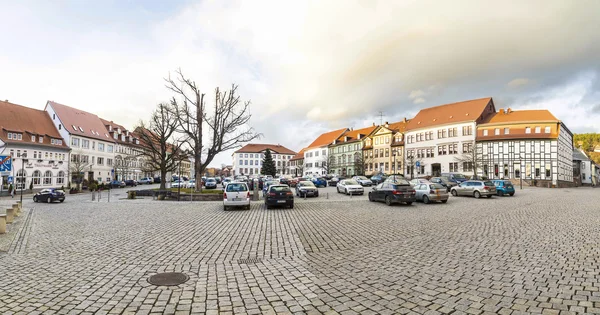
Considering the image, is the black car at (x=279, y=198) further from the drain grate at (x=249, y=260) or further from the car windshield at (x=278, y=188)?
the drain grate at (x=249, y=260)

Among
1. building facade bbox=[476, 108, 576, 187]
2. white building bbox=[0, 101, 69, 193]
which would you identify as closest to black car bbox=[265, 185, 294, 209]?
white building bbox=[0, 101, 69, 193]

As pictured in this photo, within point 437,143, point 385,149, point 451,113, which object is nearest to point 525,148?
point 437,143

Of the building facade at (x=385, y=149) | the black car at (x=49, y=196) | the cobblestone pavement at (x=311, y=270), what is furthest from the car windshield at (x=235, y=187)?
the building facade at (x=385, y=149)

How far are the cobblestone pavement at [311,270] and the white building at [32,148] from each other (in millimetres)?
44711

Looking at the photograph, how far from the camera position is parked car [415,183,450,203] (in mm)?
Answer: 20734

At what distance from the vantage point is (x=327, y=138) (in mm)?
98000

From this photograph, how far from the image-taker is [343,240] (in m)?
9.34

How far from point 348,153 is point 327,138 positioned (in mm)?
14687

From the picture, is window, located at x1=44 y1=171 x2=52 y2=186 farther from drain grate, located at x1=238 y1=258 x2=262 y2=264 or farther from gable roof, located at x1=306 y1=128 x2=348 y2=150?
gable roof, located at x1=306 y1=128 x2=348 y2=150

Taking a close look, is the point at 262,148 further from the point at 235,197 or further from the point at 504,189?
the point at 235,197

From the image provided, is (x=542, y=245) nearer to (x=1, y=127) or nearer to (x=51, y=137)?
(x=1, y=127)

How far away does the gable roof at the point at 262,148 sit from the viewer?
428 ft

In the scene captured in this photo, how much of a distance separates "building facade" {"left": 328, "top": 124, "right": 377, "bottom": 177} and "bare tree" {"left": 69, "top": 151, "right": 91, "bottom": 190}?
185 feet

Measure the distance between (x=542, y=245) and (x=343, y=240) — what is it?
5.42 metres
